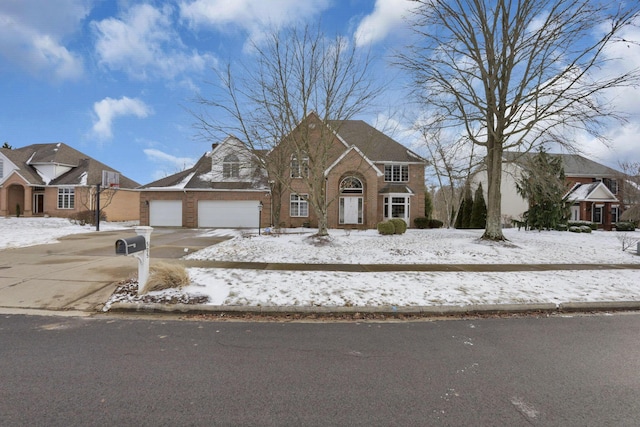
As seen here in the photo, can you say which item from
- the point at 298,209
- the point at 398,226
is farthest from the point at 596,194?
the point at 298,209

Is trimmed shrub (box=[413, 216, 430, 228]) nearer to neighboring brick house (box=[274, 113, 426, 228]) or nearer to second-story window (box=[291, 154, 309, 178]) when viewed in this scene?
neighboring brick house (box=[274, 113, 426, 228])

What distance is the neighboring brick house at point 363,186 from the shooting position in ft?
77.9

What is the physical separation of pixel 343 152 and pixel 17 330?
2108cm

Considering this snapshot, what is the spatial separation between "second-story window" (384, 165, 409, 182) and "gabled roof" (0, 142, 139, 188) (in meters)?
27.9

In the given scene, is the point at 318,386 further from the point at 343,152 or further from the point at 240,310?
the point at 343,152

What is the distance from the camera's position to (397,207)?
26.2m

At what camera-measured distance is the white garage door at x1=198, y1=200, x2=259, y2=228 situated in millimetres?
25250

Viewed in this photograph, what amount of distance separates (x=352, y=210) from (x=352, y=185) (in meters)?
1.98

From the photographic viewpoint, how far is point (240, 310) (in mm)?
5422

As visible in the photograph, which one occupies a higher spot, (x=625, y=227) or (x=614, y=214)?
(x=614, y=214)

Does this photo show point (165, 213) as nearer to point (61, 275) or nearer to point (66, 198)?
point (66, 198)

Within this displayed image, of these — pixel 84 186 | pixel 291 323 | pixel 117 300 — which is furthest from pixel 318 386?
pixel 84 186

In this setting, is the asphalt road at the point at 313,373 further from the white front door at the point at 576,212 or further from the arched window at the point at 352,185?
the white front door at the point at 576,212

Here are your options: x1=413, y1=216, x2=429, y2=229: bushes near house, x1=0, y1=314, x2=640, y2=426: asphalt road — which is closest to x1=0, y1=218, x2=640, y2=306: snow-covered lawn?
x1=0, y1=314, x2=640, y2=426: asphalt road
